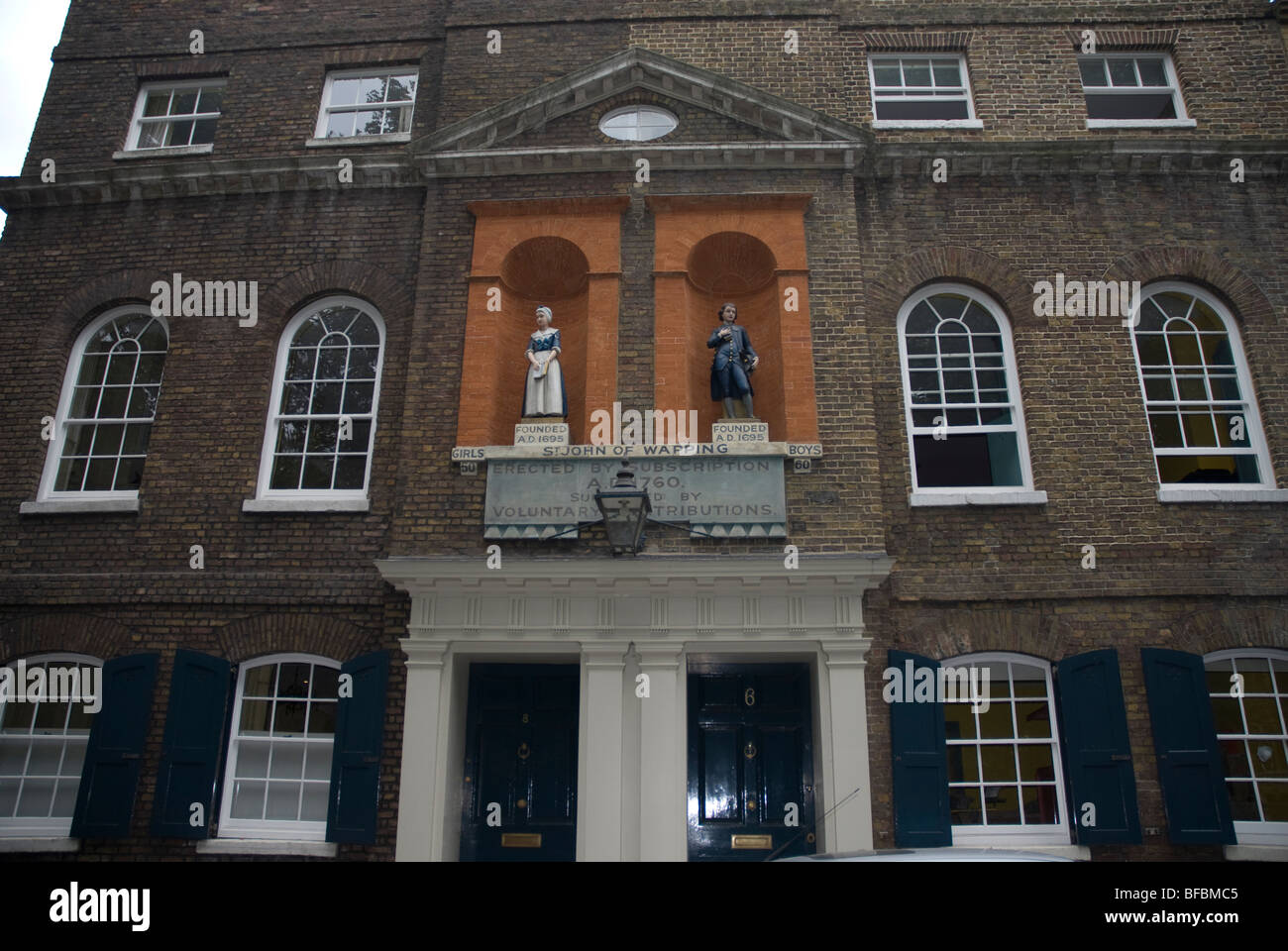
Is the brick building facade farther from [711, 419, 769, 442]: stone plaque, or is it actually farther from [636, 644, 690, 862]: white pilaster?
[711, 419, 769, 442]: stone plaque

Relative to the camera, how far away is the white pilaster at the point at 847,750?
783 centimetres

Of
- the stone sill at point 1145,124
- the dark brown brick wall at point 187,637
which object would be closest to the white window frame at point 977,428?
the stone sill at point 1145,124

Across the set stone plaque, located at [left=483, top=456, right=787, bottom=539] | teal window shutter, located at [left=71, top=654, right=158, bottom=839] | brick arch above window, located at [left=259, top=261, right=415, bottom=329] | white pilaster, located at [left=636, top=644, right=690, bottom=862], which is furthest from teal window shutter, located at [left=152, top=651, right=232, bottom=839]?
white pilaster, located at [left=636, top=644, right=690, bottom=862]

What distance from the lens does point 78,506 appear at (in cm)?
952

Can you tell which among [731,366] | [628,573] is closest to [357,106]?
[731,366]

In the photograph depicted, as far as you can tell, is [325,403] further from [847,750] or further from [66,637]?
[847,750]

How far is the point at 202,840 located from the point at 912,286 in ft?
31.9

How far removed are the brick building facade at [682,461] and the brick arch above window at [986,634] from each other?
40mm

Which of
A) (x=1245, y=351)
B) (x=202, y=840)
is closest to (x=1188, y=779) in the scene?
(x=1245, y=351)

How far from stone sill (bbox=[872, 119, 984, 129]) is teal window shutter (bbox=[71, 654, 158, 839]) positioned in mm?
10788

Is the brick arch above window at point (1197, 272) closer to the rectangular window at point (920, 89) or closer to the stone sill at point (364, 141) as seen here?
the rectangular window at point (920, 89)

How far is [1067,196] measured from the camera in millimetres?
10305

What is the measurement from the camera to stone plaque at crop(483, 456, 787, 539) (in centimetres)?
862

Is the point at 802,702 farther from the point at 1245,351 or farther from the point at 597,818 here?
the point at 1245,351
